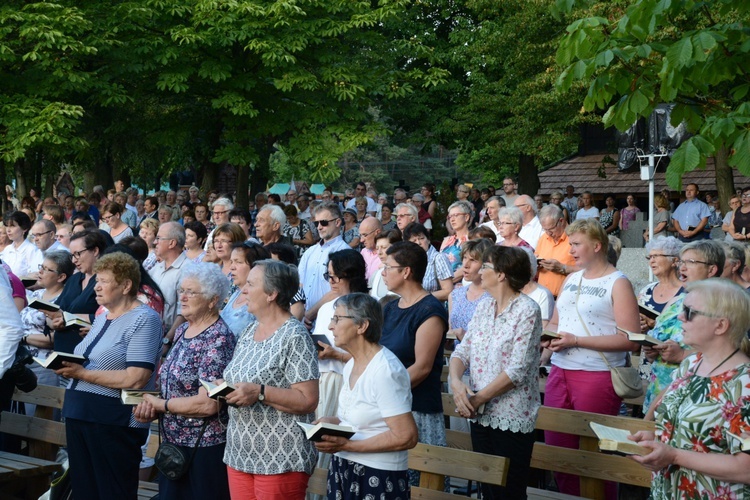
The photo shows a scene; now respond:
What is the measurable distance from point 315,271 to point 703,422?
19.3 feet

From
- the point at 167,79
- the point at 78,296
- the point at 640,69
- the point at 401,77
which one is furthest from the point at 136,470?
the point at 401,77

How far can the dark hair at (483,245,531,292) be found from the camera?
5500mm

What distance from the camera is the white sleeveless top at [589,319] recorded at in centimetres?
620

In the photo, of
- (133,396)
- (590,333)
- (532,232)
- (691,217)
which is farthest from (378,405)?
(691,217)

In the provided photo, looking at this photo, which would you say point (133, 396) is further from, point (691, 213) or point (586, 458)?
point (691, 213)

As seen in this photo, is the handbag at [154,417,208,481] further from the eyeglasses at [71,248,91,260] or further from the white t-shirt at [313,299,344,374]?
the eyeglasses at [71,248,91,260]

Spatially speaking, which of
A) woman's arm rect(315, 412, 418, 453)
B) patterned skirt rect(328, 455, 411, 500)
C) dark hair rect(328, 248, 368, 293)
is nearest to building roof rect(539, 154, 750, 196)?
dark hair rect(328, 248, 368, 293)

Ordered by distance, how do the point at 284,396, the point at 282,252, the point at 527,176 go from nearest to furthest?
the point at 284,396, the point at 282,252, the point at 527,176

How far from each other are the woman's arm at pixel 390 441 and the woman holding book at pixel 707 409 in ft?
3.69

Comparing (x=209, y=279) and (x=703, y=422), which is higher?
(x=209, y=279)

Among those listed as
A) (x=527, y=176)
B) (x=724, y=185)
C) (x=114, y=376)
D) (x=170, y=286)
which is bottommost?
(x=114, y=376)

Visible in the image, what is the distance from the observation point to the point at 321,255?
9469mm

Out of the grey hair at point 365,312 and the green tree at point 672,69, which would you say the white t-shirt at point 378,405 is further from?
the green tree at point 672,69

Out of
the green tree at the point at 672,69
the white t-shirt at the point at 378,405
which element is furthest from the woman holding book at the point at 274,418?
the green tree at the point at 672,69
